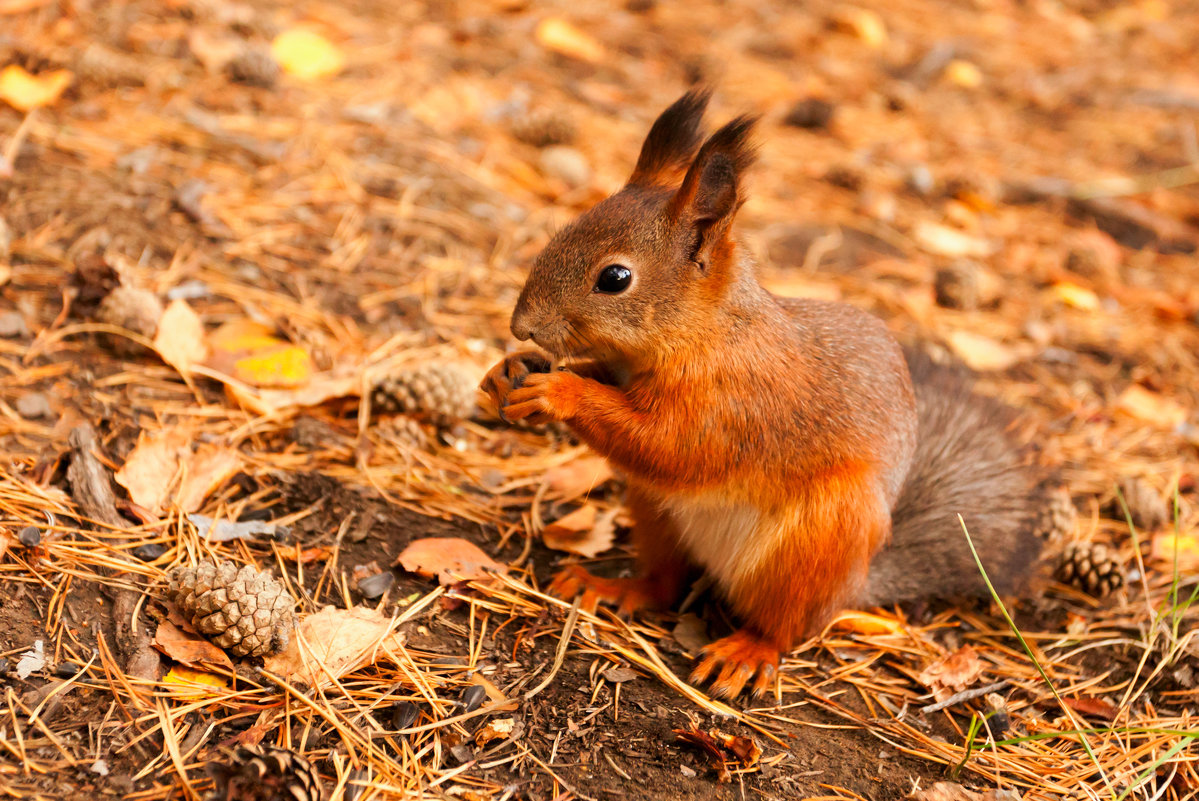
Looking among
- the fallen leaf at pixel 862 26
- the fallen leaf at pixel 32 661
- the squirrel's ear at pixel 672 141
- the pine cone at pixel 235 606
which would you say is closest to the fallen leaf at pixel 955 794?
the pine cone at pixel 235 606

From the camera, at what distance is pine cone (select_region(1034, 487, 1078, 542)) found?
220 centimetres

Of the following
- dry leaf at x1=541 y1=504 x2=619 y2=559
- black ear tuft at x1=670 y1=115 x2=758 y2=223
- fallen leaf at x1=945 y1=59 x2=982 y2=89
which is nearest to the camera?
black ear tuft at x1=670 y1=115 x2=758 y2=223

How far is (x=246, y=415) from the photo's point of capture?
2.17 metres

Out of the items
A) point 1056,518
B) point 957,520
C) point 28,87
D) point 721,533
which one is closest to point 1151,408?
point 1056,518

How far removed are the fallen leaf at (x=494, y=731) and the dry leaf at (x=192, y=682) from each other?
A: 42 centimetres

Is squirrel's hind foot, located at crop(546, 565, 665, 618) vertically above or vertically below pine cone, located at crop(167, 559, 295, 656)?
below

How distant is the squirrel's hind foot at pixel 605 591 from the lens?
1970 mm

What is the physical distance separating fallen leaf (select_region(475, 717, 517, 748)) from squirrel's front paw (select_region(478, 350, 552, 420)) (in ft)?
1.93

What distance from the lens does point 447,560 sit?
1.92 meters

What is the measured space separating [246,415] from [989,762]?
1.72 meters

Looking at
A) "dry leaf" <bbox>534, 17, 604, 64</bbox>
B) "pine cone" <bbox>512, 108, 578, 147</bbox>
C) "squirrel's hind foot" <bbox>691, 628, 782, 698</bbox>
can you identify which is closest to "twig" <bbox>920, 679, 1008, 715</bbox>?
"squirrel's hind foot" <bbox>691, 628, 782, 698</bbox>

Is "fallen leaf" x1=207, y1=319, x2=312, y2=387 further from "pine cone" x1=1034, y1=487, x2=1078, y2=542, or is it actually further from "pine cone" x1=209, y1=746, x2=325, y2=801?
"pine cone" x1=1034, y1=487, x2=1078, y2=542

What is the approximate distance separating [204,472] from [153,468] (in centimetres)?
10

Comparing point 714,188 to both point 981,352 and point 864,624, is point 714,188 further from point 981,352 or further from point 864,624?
point 981,352
